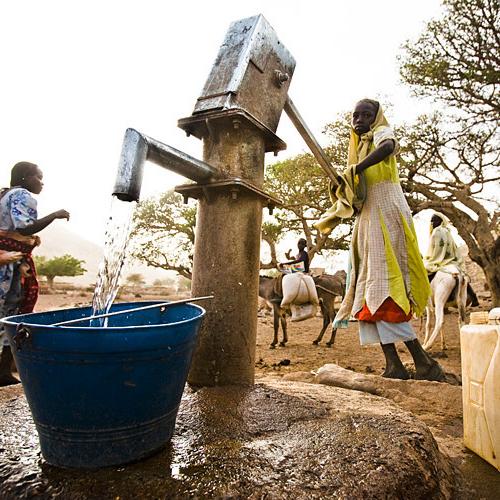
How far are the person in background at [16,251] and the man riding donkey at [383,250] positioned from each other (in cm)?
235

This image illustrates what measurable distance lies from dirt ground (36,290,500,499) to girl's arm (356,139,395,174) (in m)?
1.61

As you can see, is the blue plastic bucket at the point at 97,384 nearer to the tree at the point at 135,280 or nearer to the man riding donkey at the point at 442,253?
the man riding donkey at the point at 442,253

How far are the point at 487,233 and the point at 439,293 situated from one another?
5089 millimetres

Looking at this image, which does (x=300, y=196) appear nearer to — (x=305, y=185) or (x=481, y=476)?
(x=305, y=185)

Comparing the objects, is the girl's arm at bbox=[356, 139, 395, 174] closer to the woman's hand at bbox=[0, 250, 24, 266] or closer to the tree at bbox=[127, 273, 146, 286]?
the woman's hand at bbox=[0, 250, 24, 266]

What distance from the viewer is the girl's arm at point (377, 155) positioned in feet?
9.39

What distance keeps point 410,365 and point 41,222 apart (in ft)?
11.8

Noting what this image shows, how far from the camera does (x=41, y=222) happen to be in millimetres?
3186

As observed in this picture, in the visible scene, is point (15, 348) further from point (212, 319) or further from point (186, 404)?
point (212, 319)

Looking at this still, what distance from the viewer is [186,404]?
1.75m

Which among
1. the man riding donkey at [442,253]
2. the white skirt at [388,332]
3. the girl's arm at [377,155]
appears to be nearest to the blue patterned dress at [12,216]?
the girl's arm at [377,155]

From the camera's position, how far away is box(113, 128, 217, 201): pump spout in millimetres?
1515

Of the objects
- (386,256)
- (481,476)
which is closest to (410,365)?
(386,256)

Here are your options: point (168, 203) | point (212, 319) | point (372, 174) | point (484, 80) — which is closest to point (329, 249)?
point (168, 203)
